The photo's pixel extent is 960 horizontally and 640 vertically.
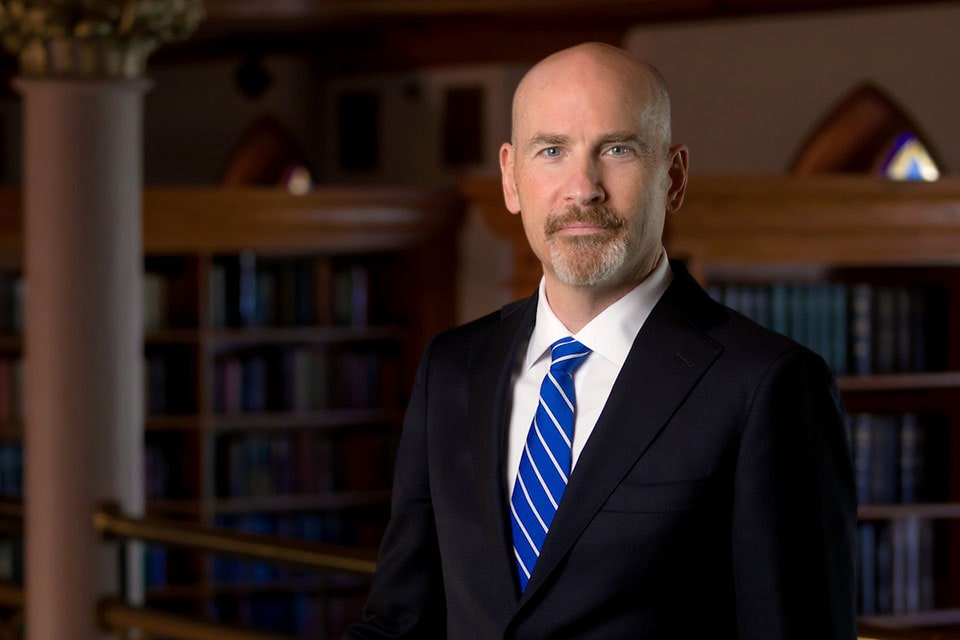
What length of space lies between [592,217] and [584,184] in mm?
31

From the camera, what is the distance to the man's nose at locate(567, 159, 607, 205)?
1271mm

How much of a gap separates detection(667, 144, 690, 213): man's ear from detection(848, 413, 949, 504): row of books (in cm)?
440

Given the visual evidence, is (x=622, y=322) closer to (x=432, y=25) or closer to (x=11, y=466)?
(x=11, y=466)

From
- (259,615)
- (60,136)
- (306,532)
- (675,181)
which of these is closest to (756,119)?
(306,532)

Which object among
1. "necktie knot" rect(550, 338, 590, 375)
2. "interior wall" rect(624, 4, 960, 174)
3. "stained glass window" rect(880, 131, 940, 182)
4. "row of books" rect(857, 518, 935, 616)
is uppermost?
"interior wall" rect(624, 4, 960, 174)

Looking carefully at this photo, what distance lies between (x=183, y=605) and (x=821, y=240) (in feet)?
12.5

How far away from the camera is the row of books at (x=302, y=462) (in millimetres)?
7172

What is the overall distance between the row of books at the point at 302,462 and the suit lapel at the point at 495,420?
586 centimetres

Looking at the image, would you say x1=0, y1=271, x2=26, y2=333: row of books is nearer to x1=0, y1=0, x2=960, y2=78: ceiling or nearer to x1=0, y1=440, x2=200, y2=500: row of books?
x1=0, y1=440, x2=200, y2=500: row of books

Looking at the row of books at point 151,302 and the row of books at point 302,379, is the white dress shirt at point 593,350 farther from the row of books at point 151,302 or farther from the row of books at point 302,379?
the row of books at point 302,379

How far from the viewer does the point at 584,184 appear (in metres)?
1.27

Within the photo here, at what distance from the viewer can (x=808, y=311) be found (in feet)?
18.0

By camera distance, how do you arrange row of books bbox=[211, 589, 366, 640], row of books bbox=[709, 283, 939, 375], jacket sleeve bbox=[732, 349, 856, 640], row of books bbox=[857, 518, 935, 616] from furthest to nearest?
row of books bbox=[211, 589, 366, 640]
row of books bbox=[857, 518, 935, 616]
row of books bbox=[709, 283, 939, 375]
jacket sleeve bbox=[732, 349, 856, 640]

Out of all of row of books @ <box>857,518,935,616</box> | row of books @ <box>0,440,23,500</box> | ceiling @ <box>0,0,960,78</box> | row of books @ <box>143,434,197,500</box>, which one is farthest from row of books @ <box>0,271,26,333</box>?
row of books @ <box>857,518,935,616</box>
